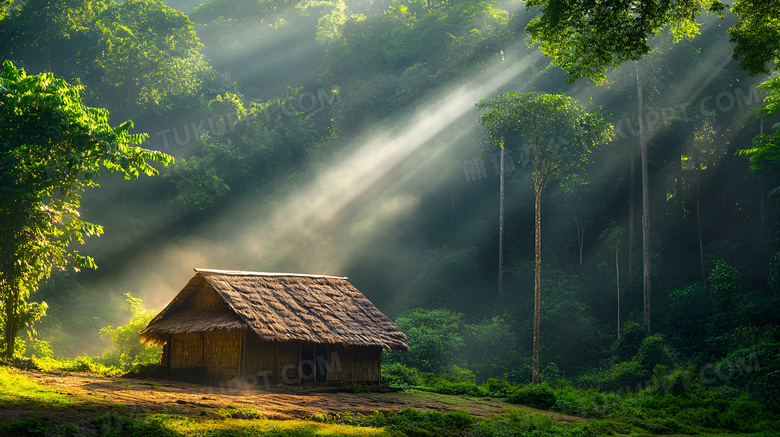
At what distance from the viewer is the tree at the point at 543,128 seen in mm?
19641

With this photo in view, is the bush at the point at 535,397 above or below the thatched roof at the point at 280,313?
below

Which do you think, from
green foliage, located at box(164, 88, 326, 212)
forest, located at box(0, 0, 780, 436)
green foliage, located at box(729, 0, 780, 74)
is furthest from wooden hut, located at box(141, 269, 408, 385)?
green foliage, located at box(164, 88, 326, 212)

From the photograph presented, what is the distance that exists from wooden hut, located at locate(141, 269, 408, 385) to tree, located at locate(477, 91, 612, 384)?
6.82 m

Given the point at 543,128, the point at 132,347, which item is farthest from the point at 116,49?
the point at 543,128

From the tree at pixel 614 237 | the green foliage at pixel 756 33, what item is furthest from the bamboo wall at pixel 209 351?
the tree at pixel 614 237

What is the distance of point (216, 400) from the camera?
1052cm

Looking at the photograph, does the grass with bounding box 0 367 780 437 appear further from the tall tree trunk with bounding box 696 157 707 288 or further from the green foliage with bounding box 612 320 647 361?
the tall tree trunk with bounding box 696 157 707 288

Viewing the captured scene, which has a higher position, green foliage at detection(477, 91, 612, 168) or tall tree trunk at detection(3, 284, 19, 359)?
green foliage at detection(477, 91, 612, 168)

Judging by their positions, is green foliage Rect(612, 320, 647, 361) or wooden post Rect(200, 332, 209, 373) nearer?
wooden post Rect(200, 332, 209, 373)

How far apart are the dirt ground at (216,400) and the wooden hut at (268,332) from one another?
0.73 m

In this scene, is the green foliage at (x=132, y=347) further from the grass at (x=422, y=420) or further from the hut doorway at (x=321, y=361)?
the hut doorway at (x=321, y=361)

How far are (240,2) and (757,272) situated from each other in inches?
1917

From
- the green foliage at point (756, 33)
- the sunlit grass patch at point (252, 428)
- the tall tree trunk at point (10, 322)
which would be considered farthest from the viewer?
the tall tree trunk at point (10, 322)

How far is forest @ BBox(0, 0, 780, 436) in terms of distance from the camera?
41.0 ft
